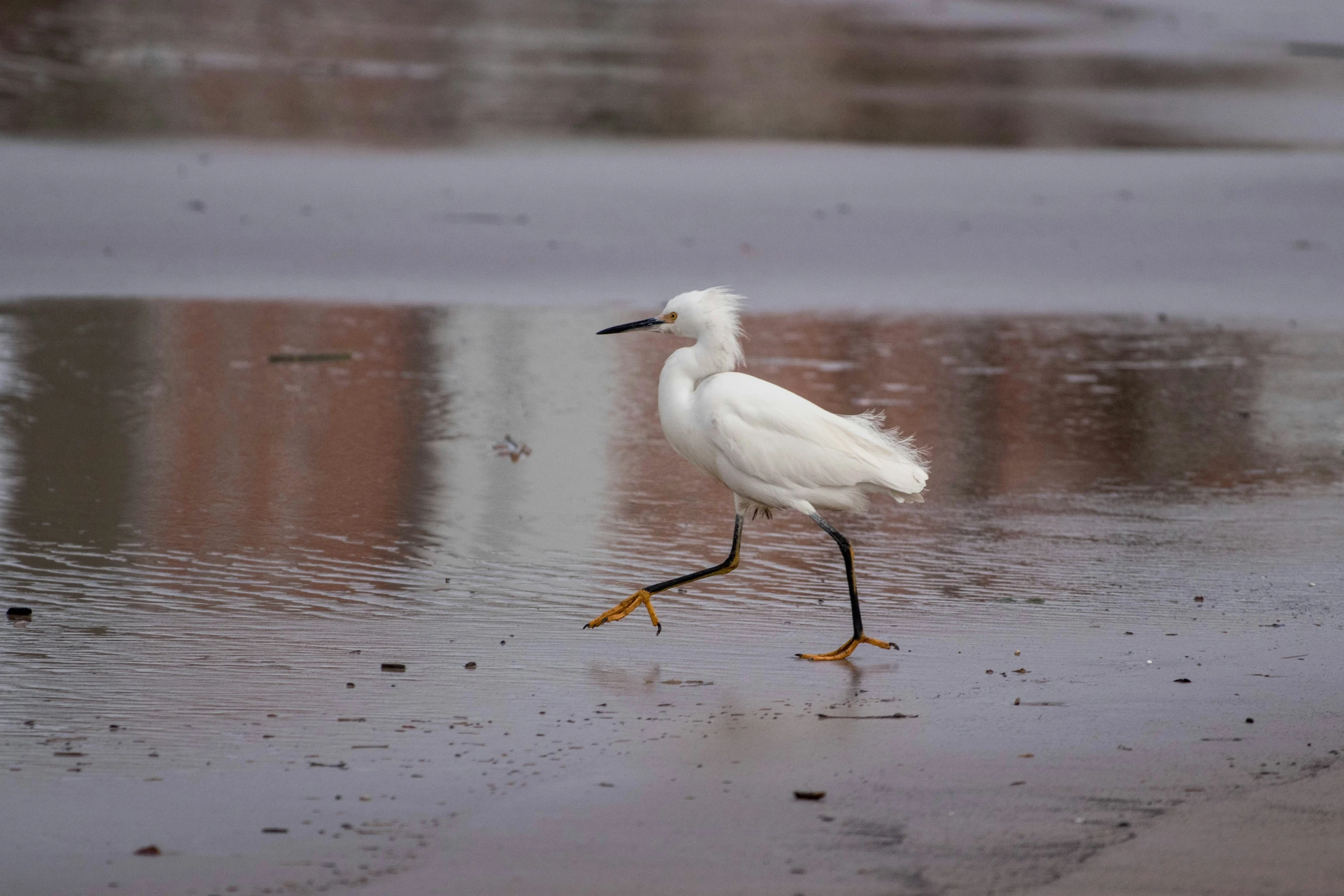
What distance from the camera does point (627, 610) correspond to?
Result: 588 centimetres

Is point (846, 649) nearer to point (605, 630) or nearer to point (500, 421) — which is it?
point (605, 630)

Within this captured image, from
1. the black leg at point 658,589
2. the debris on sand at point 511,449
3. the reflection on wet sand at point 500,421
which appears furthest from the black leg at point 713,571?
the debris on sand at point 511,449

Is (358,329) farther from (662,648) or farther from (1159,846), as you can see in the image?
(1159,846)

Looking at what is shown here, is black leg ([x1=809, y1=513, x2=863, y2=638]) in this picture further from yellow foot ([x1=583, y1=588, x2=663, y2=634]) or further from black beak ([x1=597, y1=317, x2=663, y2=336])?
black beak ([x1=597, y1=317, x2=663, y2=336])

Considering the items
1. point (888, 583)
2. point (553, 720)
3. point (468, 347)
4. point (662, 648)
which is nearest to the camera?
point (553, 720)

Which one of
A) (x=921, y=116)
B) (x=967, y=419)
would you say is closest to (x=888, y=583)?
(x=967, y=419)

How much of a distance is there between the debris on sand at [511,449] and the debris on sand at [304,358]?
203 cm

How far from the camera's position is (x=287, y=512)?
7.25m

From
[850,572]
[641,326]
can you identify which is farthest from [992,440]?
[850,572]

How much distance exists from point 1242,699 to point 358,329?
7239 mm

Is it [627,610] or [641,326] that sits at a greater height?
[641,326]

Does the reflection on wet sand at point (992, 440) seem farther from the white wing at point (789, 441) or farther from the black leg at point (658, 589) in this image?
the white wing at point (789, 441)

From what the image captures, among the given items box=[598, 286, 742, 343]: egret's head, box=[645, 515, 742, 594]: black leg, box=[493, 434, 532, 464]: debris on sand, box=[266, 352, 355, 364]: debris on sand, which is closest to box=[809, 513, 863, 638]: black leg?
box=[645, 515, 742, 594]: black leg

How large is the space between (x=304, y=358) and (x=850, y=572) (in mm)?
5237
